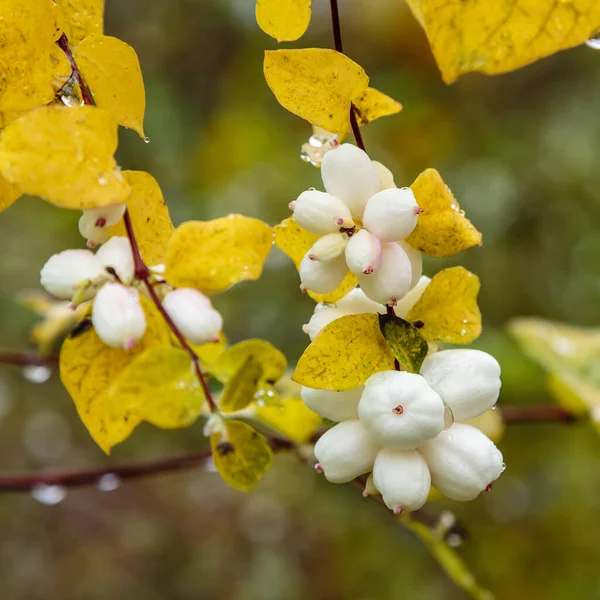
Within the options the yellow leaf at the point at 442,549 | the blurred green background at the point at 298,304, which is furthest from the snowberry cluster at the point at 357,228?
the blurred green background at the point at 298,304

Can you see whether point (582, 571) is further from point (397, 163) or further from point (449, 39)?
point (449, 39)

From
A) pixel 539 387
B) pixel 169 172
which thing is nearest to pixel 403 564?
pixel 539 387

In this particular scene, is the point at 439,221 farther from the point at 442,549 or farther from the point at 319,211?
the point at 442,549

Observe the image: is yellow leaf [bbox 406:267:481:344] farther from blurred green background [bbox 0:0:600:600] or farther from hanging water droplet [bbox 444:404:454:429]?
blurred green background [bbox 0:0:600:600]

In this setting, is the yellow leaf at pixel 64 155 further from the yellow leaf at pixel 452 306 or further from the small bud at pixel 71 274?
the yellow leaf at pixel 452 306

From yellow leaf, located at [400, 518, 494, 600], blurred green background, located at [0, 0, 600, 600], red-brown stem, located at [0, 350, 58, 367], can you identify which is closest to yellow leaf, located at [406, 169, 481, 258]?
yellow leaf, located at [400, 518, 494, 600]

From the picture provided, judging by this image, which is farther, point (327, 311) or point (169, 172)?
point (169, 172)

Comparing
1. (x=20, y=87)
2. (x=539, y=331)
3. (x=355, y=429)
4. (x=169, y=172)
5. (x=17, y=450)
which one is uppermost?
(x=20, y=87)
